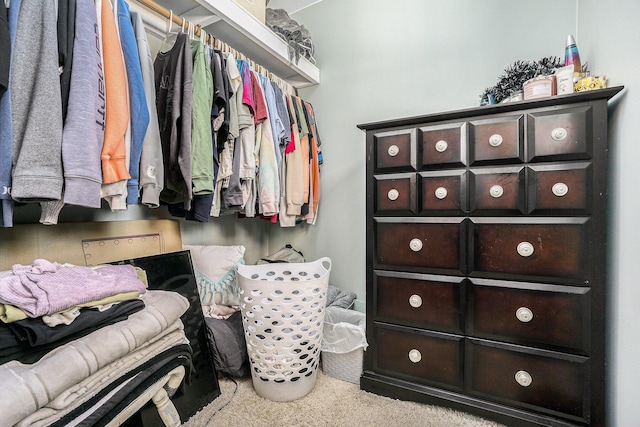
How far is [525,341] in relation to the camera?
111 centimetres

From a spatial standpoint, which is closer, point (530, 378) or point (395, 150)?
point (530, 378)

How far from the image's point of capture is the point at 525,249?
1.11m

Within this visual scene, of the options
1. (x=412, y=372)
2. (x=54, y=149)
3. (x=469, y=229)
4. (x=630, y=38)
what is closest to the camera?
(x=54, y=149)

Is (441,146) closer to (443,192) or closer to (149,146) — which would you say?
(443,192)

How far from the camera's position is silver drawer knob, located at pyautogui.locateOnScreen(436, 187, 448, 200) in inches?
48.9

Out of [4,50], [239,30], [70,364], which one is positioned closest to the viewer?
[70,364]

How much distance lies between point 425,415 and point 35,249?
1677mm

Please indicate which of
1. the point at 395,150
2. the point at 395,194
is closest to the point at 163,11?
the point at 395,150

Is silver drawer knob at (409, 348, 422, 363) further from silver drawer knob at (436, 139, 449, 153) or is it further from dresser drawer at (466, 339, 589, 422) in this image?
silver drawer knob at (436, 139, 449, 153)

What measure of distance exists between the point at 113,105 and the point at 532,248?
155 cm

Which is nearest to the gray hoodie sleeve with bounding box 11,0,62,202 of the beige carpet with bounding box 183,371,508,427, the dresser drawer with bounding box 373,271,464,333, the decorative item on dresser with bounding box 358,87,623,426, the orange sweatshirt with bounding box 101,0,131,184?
the orange sweatshirt with bounding box 101,0,131,184

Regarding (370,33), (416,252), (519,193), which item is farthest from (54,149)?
(370,33)

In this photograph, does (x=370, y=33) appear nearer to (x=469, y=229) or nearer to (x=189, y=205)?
(x=469, y=229)

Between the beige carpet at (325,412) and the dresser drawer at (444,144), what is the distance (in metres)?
1.05
